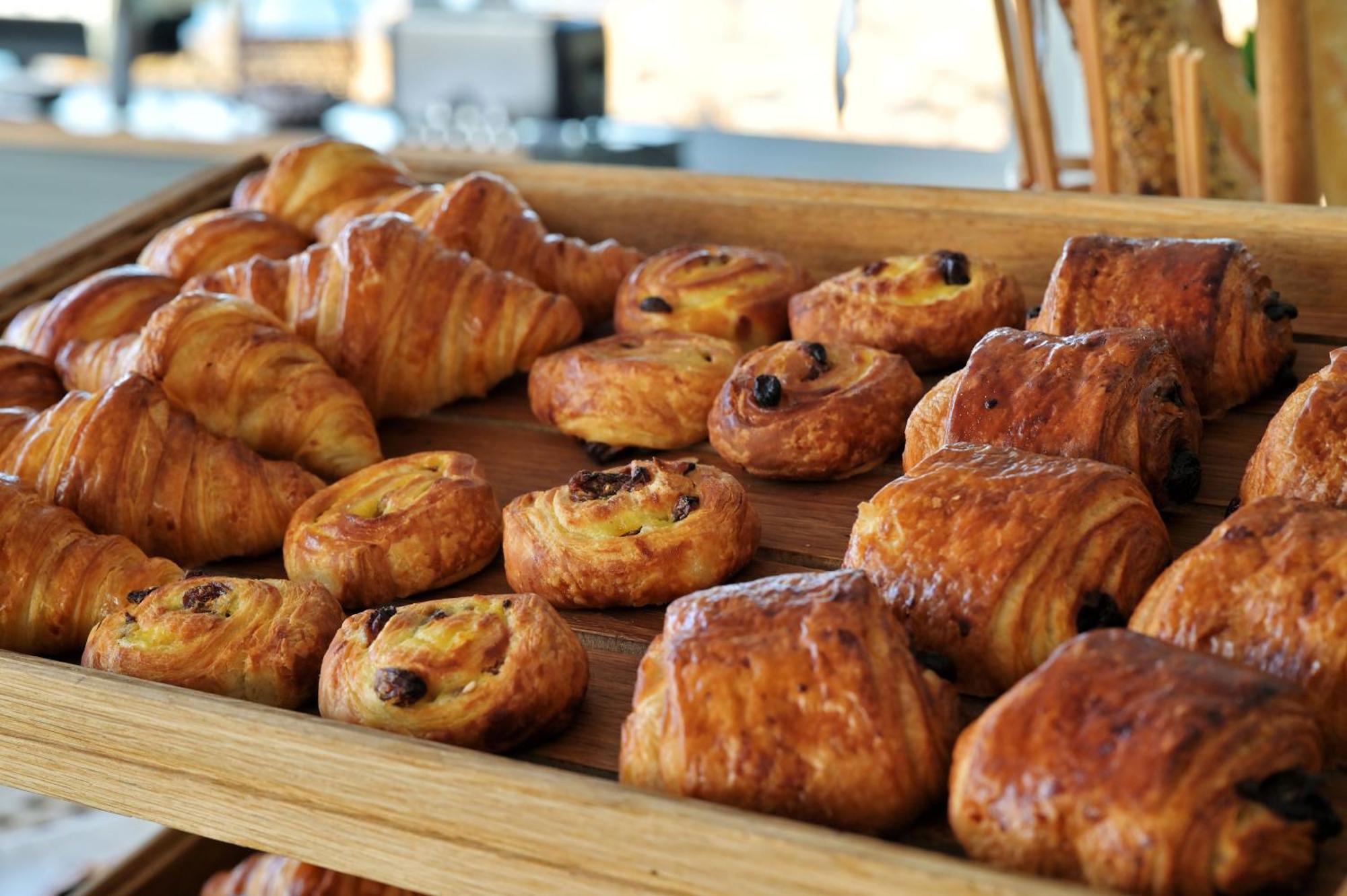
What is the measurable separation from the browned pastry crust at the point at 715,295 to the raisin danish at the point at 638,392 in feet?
0.36

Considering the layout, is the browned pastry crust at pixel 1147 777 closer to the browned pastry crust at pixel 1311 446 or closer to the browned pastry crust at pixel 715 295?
the browned pastry crust at pixel 1311 446

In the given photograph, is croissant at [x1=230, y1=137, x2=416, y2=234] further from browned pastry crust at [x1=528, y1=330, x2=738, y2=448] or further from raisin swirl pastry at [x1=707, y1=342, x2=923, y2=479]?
raisin swirl pastry at [x1=707, y1=342, x2=923, y2=479]

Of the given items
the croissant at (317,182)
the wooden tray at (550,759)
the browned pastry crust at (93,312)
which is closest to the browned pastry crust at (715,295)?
the wooden tray at (550,759)

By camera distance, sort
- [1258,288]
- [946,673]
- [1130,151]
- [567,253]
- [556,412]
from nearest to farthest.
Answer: [946,673], [1258,288], [556,412], [567,253], [1130,151]

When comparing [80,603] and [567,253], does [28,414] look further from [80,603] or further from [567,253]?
[567,253]

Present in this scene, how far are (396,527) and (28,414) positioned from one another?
588 mm

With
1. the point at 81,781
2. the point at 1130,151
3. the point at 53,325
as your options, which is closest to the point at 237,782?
the point at 81,781

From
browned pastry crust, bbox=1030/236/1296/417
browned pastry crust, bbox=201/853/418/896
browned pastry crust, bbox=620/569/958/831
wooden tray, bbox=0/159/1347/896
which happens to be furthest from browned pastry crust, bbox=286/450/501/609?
browned pastry crust, bbox=1030/236/1296/417

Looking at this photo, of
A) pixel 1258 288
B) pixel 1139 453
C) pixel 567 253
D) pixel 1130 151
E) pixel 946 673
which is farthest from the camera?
pixel 1130 151

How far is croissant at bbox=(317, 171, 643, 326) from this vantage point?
7.15 ft

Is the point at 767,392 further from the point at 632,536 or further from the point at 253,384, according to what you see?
the point at 253,384

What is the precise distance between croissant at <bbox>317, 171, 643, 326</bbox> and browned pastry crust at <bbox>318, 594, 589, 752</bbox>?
925 mm

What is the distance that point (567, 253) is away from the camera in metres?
2.24

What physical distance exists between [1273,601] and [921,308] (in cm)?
83
